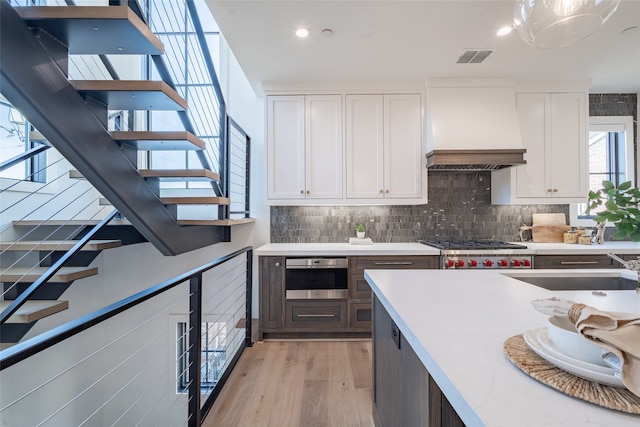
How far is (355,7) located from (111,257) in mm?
3620

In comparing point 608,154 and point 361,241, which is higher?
point 608,154

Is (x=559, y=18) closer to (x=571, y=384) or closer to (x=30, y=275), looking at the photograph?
(x=571, y=384)

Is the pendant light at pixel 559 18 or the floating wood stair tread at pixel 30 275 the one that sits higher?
the pendant light at pixel 559 18

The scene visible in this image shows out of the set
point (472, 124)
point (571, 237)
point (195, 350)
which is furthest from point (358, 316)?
point (571, 237)

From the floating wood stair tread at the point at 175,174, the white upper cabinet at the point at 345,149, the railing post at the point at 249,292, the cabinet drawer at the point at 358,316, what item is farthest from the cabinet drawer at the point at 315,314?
the floating wood stair tread at the point at 175,174

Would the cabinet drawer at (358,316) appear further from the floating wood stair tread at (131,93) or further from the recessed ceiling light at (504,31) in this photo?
the recessed ceiling light at (504,31)

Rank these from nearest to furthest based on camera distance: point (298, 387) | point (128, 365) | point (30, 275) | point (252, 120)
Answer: point (30, 275) → point (298, 387) → point (128, 365) → point (252, 120)

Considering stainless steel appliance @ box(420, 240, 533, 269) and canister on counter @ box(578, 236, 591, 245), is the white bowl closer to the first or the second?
stainless steel appliance @ box(420, 240, 533, 269)

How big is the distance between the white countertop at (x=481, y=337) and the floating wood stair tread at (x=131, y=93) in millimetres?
1475

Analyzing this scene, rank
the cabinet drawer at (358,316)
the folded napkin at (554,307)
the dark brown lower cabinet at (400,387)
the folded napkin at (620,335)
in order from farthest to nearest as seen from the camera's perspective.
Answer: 1. the cabinet drawer at (358,316)
2. the dark brown lower cabinet at (400,387)
3. the folded napkin at (554,307)
4. the folded napkin at (620,335)

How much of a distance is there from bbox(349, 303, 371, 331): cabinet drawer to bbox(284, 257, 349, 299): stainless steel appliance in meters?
0.15

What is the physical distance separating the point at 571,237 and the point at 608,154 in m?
1.28

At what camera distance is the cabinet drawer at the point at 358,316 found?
297cm

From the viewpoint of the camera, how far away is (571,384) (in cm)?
56
